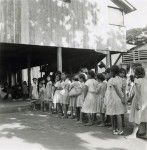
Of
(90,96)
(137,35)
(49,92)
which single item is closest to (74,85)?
(90,96)

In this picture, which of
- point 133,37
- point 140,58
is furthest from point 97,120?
point 133,37

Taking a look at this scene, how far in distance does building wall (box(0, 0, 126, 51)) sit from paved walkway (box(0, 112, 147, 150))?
5767 millimetres

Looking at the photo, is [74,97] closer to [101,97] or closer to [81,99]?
[81,99]

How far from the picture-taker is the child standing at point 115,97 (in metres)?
8.60

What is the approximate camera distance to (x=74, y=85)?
37.2 ft

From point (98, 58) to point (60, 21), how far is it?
6531mm

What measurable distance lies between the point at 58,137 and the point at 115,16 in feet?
41.0

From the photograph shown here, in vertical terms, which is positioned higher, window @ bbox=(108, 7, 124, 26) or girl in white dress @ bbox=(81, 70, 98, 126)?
window @ bbox=(108, 7, 124, 26)

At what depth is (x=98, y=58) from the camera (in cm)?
2262

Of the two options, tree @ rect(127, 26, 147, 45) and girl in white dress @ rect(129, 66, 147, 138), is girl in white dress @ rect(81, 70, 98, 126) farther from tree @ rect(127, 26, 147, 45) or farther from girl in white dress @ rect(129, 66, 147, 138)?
tree @ rect(127, 26, 147, 45)

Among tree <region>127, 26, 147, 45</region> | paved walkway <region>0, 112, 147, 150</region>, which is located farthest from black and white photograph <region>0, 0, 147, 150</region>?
tree <region>127, 26, 147, 45</region>

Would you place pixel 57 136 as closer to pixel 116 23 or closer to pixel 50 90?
pixel 50 90

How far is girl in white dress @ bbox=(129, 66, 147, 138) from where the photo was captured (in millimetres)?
7938

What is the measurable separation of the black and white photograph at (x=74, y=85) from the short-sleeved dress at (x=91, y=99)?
30 mm
